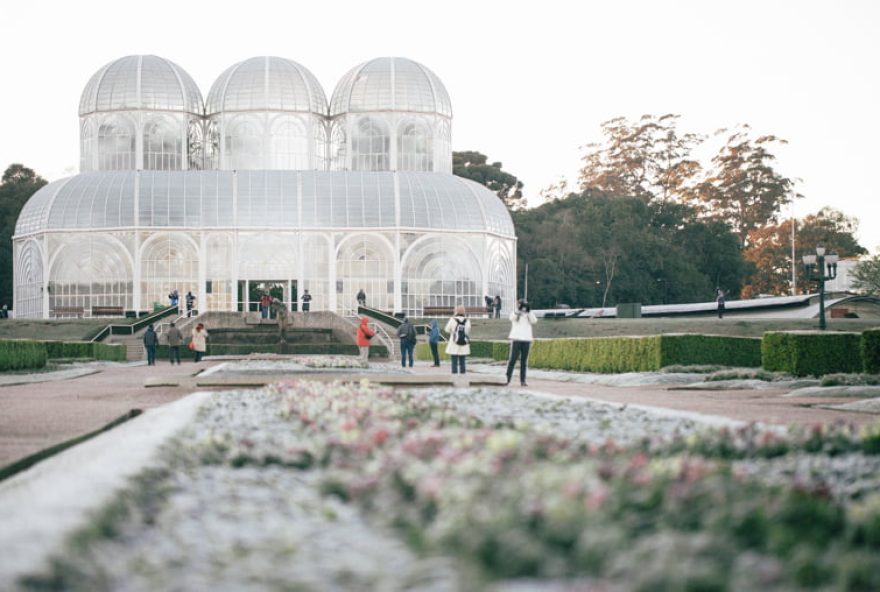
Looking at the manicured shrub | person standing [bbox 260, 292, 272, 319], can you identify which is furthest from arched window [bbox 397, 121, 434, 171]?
the manicured shrub

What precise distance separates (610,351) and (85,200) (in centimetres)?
3948

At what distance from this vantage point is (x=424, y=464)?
18.1 ft

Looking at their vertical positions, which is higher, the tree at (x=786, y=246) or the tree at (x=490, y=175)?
the tree at (x=490, y=175)

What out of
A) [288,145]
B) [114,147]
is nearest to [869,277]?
[288,145]

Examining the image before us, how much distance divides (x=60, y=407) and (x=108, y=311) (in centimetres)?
4485

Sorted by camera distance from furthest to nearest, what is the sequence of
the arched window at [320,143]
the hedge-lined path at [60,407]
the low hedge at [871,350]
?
the arched window at [320,143], the low hedge at [871,350], the hedge-lined path at [60,407]

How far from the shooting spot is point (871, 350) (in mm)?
19516

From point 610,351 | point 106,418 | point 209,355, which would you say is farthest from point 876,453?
point 209,355

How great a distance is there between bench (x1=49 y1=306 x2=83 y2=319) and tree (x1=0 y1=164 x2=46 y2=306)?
1382cm

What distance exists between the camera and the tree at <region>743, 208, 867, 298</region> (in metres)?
80.7

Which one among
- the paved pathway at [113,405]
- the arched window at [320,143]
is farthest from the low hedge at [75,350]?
the arched window at [320,143]

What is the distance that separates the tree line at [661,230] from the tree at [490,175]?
101 millimetres

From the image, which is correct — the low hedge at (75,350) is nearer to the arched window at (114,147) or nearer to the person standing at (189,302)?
the person standing at (189,302)

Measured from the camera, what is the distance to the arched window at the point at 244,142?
65.0 m
